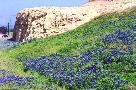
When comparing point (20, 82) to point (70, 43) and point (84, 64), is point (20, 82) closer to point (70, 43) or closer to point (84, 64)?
point (84, 64)

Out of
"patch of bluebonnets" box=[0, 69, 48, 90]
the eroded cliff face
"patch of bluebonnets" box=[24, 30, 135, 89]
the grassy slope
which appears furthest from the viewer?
the eroded cliff face

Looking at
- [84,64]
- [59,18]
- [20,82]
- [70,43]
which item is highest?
[59,18]

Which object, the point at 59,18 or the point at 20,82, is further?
the point at 59,18

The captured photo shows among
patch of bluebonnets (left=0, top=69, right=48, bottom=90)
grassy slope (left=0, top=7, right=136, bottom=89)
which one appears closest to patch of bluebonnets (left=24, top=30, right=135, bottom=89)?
grassy slope (left=0, top=7, right=136, bottom=89)

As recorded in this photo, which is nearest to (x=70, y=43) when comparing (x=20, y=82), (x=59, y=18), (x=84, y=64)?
(x=84, y=64)

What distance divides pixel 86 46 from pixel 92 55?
8.43ft

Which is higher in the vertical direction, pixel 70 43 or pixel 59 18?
pixel 59 18

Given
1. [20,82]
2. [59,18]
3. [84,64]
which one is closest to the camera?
[20,82]

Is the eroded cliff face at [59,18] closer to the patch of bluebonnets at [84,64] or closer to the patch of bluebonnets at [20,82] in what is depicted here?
the patch of bluebonnets at [84,64]

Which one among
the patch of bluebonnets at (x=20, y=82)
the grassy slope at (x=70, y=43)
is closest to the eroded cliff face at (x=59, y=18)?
the grassy slope at (x=70, y=43)

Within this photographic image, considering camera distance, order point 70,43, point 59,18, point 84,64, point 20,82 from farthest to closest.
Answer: point 59,18 → point 70,43 → point 84,64 → point 20,82

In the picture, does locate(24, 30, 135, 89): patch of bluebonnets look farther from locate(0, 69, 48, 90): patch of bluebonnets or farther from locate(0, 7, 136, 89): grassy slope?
locate(0, 69, 48, 90): patch of bluebonnets

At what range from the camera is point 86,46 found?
2394cm

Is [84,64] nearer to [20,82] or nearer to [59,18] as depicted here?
[20,82]
